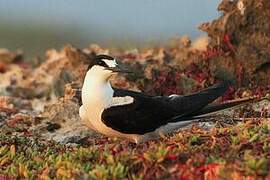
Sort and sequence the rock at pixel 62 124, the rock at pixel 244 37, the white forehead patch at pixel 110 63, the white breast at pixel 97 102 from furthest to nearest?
the rock at pixel 244 37 < the rock at pixel 62 124 < the white forehead patch at pixel 110 63 < the white breast at pixel 97 102

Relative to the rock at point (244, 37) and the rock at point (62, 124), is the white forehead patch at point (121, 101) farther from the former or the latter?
the rock at point (244, 37)

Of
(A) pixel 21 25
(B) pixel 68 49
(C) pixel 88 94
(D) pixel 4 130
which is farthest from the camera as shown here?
(A) pixel 21 25

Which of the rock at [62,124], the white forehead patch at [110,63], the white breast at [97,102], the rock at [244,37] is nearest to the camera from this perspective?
the white breast at [97,102]

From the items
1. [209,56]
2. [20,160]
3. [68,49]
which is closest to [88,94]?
[20,160]

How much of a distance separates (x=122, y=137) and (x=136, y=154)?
1748mm

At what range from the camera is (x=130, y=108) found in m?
8.63

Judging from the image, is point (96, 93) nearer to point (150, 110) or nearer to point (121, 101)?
point (121, 101)

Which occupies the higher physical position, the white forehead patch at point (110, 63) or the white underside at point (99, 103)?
the white forehead patch at point (110, 63)

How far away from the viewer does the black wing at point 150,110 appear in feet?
27.8

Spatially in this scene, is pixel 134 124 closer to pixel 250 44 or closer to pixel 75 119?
pixel 75 119

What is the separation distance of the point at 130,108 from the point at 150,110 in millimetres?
243

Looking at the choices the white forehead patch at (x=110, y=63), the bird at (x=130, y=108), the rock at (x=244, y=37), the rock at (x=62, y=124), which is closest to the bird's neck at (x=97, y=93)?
the bird at (x=130, y=108)

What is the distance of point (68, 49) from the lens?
1328 cm

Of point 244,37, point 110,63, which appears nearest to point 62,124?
point 110,63
